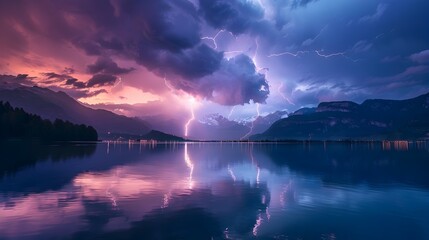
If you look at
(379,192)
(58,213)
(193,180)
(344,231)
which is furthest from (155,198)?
(379,192)

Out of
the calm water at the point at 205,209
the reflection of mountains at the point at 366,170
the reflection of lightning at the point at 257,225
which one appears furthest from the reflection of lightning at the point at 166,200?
the reflection of mountains at the point at 366,170

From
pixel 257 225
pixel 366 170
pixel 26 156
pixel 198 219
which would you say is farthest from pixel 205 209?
pixel 26 156

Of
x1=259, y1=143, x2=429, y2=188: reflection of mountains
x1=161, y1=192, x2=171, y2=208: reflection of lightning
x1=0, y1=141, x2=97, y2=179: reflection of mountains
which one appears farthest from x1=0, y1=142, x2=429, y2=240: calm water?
x1=0, y1=141, x2=97, y2=179: reflection of mountains

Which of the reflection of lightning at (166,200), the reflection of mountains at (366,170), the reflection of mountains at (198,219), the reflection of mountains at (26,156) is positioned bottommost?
the reflection of mountains at (198,219)

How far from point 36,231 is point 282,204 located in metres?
20.1

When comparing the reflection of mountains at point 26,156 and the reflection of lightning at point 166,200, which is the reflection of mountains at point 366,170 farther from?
the reflection of mountains at point 26,156

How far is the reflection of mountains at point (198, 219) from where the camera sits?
18.9 metres

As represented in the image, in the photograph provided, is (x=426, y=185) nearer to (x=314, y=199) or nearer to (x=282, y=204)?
(x=314, y=199)

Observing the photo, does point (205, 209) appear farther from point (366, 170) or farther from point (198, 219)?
point (366, 170)

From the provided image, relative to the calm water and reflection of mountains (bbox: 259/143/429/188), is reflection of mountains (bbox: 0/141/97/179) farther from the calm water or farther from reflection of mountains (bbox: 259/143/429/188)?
reflection of mountains (bbox: 259/143/429/188)

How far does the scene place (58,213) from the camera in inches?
930

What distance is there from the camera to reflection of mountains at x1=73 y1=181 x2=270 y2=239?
62.1 ft

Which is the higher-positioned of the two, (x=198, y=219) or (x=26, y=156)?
(x=26, y=156)

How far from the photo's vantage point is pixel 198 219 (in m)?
22.9
